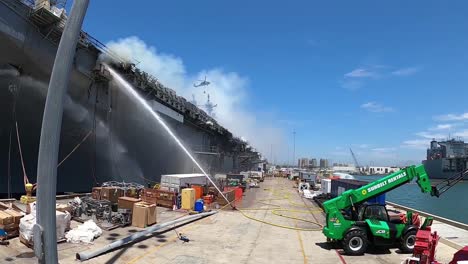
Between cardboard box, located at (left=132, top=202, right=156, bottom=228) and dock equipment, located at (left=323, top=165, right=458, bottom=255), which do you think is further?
cardboard box, located at (left=132, top=202, right=156, bottom=228)

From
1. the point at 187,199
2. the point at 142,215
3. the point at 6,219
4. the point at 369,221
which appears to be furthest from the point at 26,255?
the point at 187,199

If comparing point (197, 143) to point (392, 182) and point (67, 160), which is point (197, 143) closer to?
point (67, 160)

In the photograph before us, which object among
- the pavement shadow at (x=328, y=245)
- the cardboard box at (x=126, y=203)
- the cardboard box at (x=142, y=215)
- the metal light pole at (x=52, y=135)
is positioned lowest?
the pavement shadow at (x=328, y=245)

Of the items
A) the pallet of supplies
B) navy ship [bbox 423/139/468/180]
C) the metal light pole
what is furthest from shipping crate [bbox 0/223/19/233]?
navy ship [bbox 423/139/468/180]

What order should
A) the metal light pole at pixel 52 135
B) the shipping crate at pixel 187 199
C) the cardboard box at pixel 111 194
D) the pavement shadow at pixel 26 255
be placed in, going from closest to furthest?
the metal light pole at pixel 52 135
the pavement shadow at pixel 26 255
the cardboard box at pixel 111 194
the shipping crate at pixel 187 199

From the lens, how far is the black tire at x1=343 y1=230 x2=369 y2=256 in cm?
1330

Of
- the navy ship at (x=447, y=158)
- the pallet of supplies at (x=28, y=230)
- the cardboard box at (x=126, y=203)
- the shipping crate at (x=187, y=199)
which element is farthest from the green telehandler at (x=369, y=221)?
the navy ship at (x=447, y=158)

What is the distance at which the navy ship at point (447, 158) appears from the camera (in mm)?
122938

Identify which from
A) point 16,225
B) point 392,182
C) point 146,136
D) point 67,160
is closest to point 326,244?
point 392,182

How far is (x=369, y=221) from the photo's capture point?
45.2 ft

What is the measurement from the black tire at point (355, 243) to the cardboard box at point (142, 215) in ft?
26.8

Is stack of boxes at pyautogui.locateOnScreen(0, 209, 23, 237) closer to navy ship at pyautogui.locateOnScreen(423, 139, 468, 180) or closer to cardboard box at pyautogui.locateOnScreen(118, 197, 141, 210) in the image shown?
cardboard box at pyautogui.locateOnScreen(118, 197, 141, 210)

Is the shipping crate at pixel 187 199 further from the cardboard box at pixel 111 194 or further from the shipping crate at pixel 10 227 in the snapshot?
the shipping crate at pixel 10 227

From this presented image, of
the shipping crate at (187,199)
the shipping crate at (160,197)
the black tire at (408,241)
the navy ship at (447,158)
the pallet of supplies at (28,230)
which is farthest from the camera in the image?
the navy ship at (447,158)
